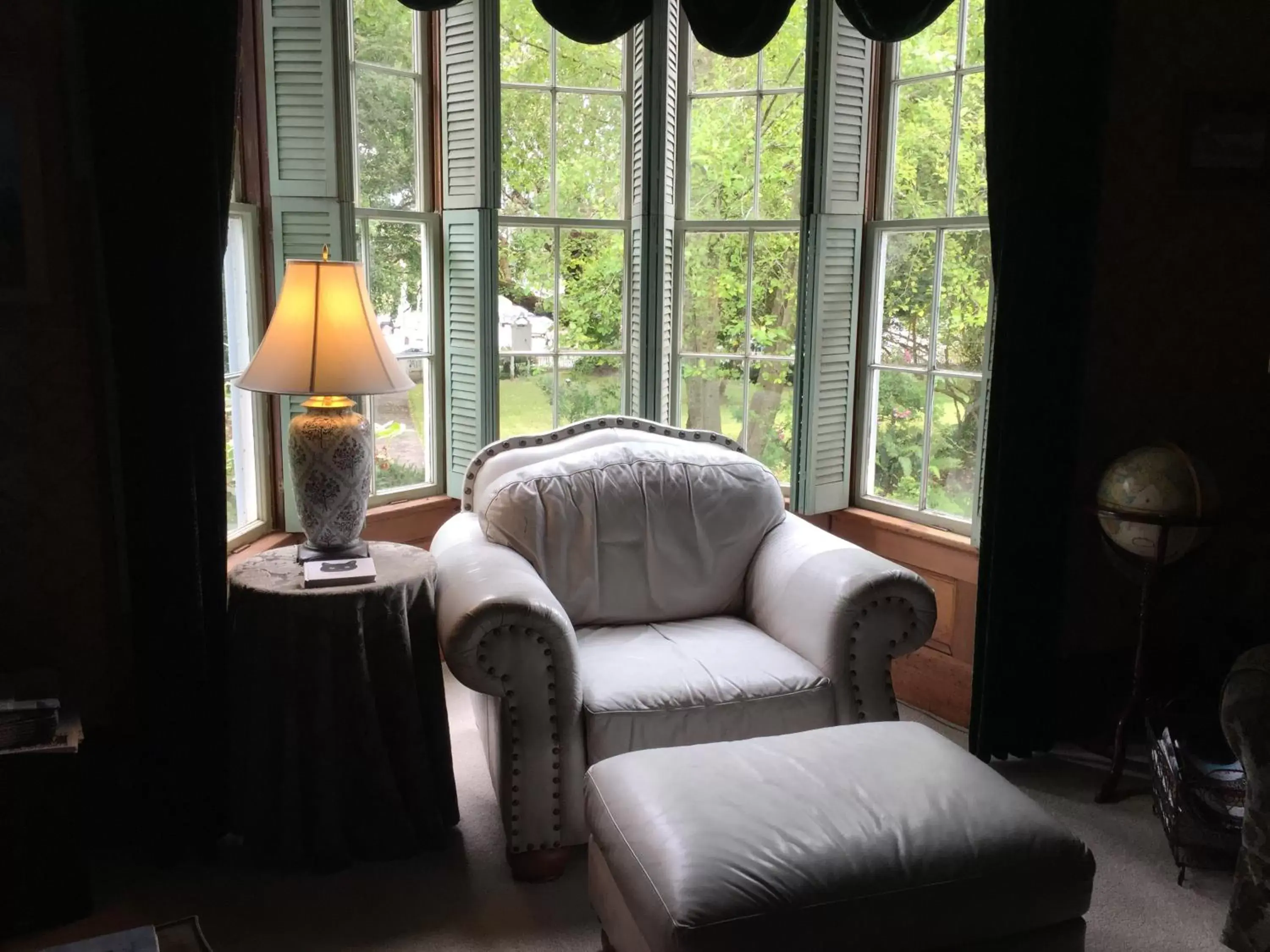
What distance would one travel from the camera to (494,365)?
3475 millimetres

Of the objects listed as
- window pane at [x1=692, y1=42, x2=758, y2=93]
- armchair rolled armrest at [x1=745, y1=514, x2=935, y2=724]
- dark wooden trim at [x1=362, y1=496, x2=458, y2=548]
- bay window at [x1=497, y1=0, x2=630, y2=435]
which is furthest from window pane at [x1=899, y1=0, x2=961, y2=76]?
dark wooden trim at [x1=362, y1=496, x2=458, y2=548]

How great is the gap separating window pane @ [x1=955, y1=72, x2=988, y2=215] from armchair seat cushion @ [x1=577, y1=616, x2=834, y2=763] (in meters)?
1.52

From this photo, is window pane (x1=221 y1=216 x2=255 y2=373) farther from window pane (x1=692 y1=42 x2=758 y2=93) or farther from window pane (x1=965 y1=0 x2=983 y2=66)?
window pane (x1=965 y1=0 x2=983 y2=66)

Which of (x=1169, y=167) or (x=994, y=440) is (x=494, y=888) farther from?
(x=1169, y=167)

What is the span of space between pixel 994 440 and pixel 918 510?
0.57 m

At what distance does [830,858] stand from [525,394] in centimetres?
226

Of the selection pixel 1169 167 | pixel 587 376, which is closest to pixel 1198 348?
pixel 1169 167

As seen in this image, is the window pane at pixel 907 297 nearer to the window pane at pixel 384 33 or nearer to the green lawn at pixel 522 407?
the green lawn at pixel 522 407

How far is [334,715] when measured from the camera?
7.80 ft

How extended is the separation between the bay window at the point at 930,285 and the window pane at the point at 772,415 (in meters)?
0.26

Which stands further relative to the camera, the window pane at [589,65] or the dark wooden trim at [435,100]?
the window pane at [589,65]

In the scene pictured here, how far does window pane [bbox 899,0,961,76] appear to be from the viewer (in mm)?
3242

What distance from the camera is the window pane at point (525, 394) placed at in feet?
12.0

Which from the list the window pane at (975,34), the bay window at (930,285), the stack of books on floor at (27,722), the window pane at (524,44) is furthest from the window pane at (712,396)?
the stack of books on floor at (27,722)
